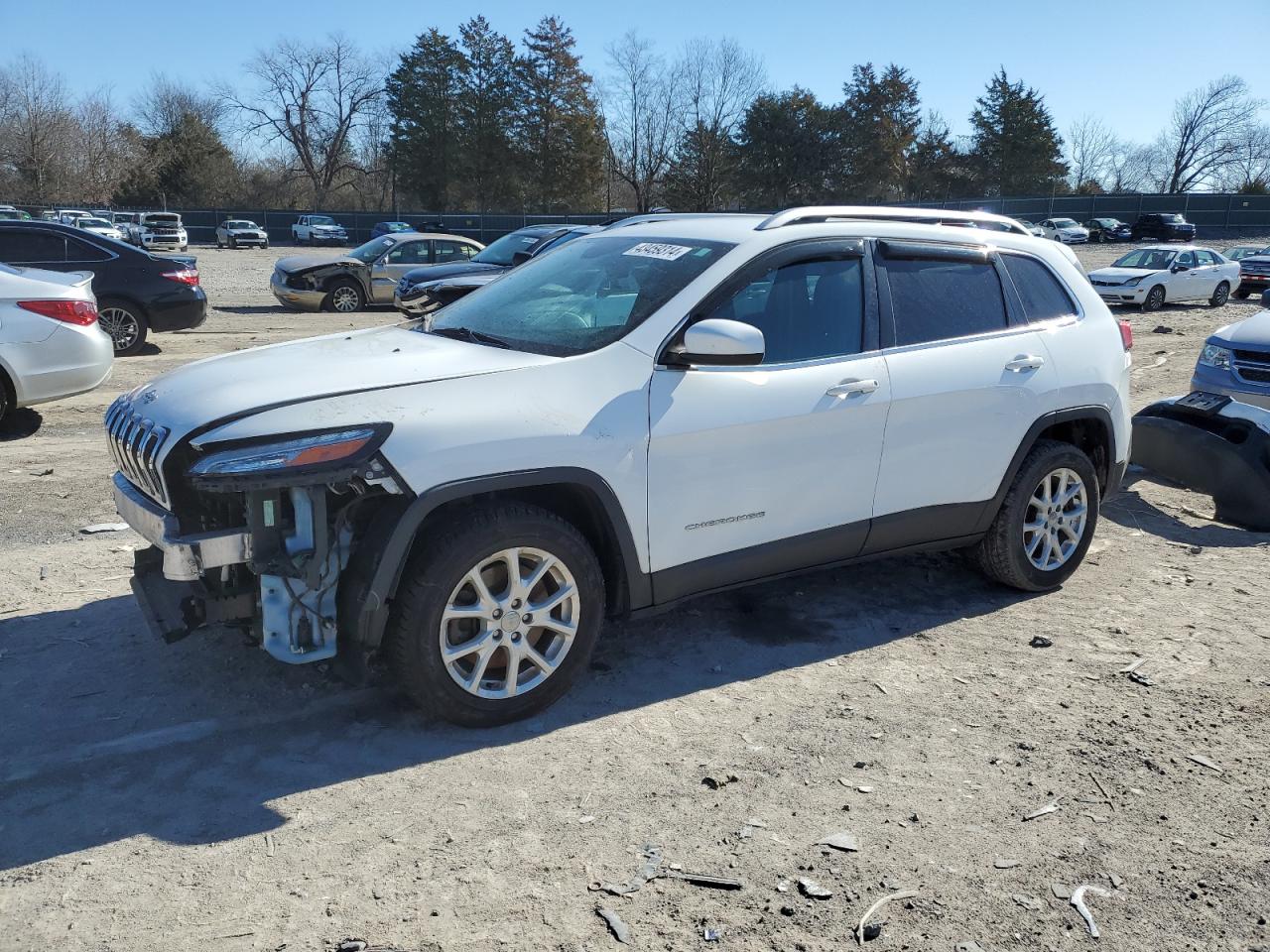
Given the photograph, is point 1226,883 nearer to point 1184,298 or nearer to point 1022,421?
point 1022,421

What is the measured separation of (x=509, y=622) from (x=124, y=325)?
10305 mm

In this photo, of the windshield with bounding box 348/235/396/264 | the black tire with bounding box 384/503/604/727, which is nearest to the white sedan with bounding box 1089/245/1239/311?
the windshield with bounding box 348/235/396/264

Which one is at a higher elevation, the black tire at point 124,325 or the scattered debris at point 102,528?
the black tire at point 124,325

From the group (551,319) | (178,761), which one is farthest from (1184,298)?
(178,761)

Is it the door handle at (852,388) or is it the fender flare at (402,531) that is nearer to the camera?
the fender flare at (402,531)

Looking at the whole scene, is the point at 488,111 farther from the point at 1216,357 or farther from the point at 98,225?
the point at 1216,357

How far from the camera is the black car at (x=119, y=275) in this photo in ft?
38.0

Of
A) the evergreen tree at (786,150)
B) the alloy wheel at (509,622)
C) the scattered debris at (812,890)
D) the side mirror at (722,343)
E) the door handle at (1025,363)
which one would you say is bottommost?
the scattered debris at (812,890)

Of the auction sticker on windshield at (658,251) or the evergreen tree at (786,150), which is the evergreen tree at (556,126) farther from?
the auction sticker on windshield at (658,251)

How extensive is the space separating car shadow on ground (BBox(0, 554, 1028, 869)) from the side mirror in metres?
1.35

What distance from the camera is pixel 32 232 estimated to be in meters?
11.6

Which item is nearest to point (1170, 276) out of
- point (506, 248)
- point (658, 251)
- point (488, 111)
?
point (506, 248)

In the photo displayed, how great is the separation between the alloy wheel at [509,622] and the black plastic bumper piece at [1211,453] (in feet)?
16.9

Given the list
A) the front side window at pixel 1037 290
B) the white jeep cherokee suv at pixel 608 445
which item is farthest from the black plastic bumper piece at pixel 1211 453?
the front side window at pixel 1037 290
